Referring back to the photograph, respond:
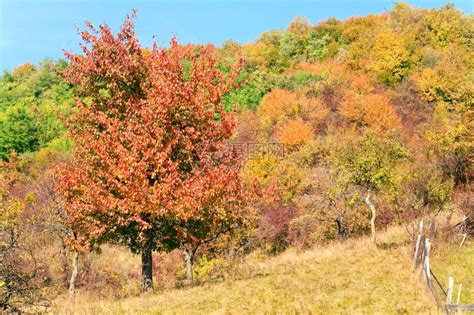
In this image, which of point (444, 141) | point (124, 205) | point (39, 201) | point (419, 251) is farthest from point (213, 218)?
point (39, 201)

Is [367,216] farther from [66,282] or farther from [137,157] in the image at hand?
[137,157]

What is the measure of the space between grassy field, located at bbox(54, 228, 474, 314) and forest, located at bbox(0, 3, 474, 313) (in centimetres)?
23

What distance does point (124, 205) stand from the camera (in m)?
17.6

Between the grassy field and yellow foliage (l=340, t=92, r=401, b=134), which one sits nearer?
the grassy field

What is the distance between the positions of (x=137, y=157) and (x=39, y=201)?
4085cm

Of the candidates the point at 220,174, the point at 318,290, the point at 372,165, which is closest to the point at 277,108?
the point at 372,165

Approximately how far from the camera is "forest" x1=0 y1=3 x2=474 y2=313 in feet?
59.8

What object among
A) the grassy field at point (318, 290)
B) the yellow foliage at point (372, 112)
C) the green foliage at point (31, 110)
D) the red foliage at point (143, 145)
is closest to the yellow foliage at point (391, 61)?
the yellow foliage at point (372, 112)

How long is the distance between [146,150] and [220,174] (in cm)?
305

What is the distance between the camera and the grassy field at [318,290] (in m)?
14.8

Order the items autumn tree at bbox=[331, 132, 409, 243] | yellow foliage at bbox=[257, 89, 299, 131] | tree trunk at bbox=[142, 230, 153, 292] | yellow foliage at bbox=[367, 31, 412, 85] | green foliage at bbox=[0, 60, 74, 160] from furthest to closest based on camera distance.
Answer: green foliage at bbox=[0, 60, 74, 160] < yellow foliage at bbox=[367, 31, 412, 85] < yellow foliage at bbox=[257, 89, 299, 131] < autumn tree at bbox=[331, 132, 409, 243] < tree trunk at bbox=[142, 230, 153, 292]

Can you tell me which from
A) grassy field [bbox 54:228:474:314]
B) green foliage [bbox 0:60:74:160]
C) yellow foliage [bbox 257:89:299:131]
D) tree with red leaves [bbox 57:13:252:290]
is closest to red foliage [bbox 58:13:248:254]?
tree with red leaves [bbox 57:13:252:290]

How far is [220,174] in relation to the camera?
1891 cm

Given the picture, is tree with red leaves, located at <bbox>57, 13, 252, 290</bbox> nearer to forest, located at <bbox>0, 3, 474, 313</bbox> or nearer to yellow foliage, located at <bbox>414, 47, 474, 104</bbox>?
forest, located at <bbox>0, 3, 474, 313</bbox>
